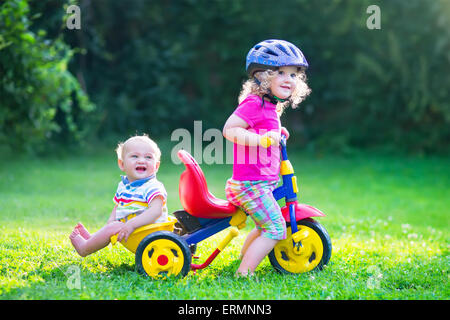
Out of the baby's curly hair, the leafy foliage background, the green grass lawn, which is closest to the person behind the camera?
the green grass lawn

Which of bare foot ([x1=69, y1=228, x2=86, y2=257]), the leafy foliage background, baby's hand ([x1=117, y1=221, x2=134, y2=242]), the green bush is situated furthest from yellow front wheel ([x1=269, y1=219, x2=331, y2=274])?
the leafy foliage background

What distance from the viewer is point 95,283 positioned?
11.3 ft

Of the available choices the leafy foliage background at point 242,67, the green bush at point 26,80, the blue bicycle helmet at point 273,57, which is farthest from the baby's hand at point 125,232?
the leafy foliage background at point 242,67

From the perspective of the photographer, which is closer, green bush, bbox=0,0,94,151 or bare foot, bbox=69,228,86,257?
bare foot, bbox=69,228,86,257

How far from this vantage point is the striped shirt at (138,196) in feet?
12.3

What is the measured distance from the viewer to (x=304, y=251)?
3.87 m

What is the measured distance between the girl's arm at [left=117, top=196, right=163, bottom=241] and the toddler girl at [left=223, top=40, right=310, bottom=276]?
0.50m

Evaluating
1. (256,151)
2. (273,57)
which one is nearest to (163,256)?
(256,151)

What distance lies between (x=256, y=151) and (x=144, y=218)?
0.90 m

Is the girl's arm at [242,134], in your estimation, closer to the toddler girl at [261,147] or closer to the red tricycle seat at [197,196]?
the toddler girl at [261,147]

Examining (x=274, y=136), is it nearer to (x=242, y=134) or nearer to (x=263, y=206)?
(x=242, y=134)

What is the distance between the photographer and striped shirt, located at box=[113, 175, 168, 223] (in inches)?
147

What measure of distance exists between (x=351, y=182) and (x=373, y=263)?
20.1 feet

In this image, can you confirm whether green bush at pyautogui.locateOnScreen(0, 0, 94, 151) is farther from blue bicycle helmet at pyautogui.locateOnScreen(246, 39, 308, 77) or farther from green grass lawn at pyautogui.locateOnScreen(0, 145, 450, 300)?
blue bicycle helmet at pyautogui.locateOnScreen(246, 39, 308, 77)
